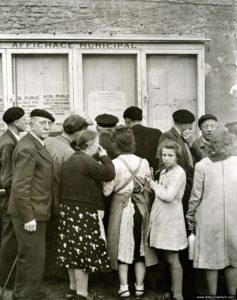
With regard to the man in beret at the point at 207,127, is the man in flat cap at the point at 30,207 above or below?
below

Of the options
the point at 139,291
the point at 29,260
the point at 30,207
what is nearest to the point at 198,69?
the point at 139,291

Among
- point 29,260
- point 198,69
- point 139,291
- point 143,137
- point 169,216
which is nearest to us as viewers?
point 29,260

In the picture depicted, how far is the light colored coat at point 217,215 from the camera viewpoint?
14.2ft

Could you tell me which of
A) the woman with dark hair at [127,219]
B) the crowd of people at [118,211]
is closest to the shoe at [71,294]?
the crowd of people at [118,211]

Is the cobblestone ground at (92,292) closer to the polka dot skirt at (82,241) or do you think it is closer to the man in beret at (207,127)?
the polka dot skirt at (82,241)

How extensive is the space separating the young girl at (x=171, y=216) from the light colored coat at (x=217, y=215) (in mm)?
195

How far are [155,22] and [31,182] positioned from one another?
3951 mm

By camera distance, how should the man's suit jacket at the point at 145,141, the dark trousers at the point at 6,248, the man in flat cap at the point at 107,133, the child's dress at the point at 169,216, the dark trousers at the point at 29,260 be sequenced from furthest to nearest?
the man's suit jacket at the point at 145,141
the man in flat cap at the point at 107,133
the dark trousers at the point at 6,248
the child's dress at the point at 169,216
the dark trousers at the point at 29,260

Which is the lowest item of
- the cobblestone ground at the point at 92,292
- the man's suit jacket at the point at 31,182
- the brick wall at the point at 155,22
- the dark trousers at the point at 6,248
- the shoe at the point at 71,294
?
the cobblestone ground at the point at 92,292

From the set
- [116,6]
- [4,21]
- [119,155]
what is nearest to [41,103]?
[4,21]

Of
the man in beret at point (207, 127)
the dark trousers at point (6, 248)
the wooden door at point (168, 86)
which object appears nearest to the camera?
the dark trousers at point (6, 248)

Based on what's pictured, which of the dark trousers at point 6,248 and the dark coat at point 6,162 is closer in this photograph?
the dark coat at point 6,162

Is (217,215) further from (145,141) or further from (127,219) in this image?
(145,141)

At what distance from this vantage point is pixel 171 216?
14.6 feet
